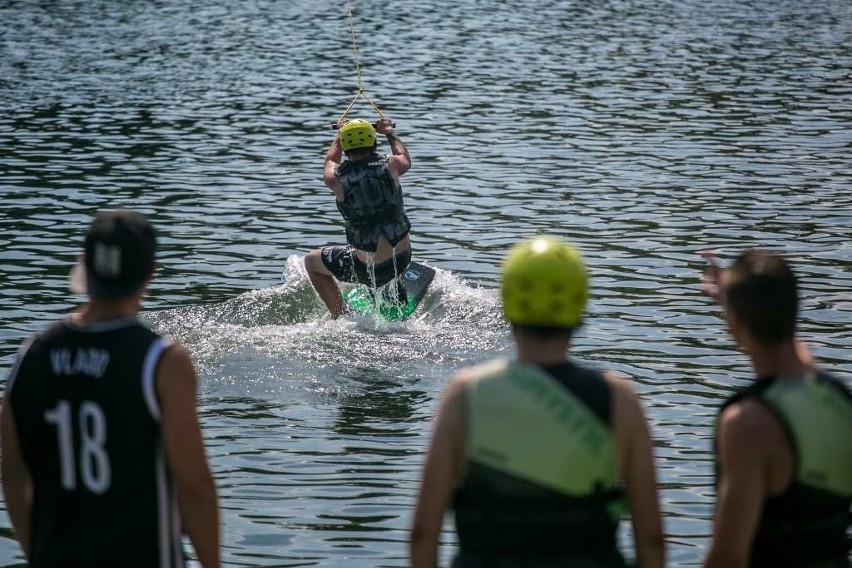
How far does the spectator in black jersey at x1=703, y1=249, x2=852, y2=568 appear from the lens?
444 cm

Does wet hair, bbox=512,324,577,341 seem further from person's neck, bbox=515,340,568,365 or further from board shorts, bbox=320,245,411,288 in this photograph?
board shorts, bbox=320,245,411,288

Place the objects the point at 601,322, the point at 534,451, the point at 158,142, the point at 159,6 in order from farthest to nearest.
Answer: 1. the point at 159,6
2. the point at 158,142
3. the point at 601,322
4. the point at 534,451

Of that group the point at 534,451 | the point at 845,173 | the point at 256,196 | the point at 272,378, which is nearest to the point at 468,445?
the point at 534,451

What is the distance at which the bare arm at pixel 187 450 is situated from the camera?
15.1 feet

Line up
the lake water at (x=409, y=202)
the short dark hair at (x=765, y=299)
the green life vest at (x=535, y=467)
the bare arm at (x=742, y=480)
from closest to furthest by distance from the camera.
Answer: the green life vest at (x=535, y=467), the bare arm at (x=742, y=480), the short dark hair at (x=765, y=299), the lake water at (x=409, y=202)

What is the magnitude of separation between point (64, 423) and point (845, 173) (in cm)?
1697

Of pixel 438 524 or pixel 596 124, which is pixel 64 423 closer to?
pixel 438 524

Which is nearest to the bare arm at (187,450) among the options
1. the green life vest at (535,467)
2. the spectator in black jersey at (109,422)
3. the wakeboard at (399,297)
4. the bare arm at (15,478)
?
the spectator in black jersey at (109,422)

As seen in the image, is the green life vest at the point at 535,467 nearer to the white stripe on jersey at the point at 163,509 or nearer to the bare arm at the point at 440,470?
the bare arm at the point at 440,470

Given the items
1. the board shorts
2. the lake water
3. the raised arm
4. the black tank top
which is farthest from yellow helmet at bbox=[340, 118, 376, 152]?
the black tank top

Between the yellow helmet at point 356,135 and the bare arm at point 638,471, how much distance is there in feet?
31.8

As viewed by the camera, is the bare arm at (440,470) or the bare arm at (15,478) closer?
the bare arm at (440,470)

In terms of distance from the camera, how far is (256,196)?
765 inches

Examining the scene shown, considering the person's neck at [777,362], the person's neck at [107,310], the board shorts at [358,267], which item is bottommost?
the board shorts at [358,267]
